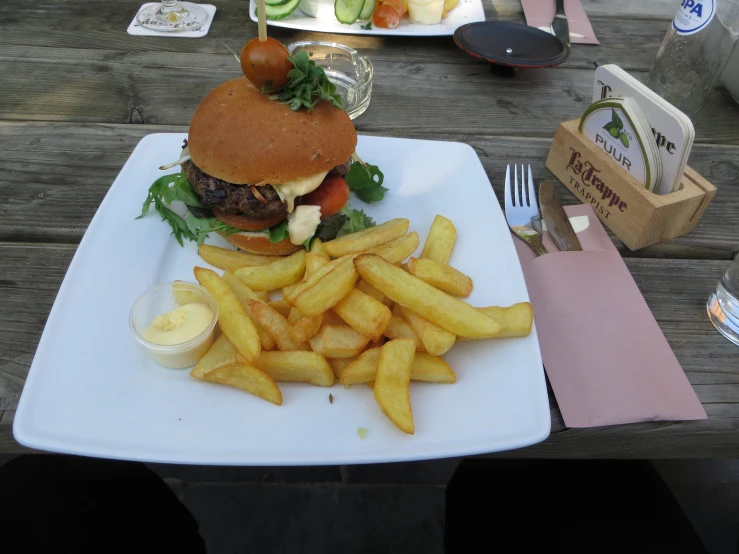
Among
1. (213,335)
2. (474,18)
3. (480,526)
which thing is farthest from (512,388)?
(474,18)

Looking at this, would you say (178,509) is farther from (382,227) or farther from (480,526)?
(382,227)

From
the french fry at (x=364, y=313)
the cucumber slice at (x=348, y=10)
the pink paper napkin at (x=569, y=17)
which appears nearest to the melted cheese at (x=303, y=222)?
the french fry at (x=364, y=313)

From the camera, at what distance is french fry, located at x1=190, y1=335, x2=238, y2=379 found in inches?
60.3

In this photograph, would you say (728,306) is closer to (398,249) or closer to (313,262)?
(398,249)

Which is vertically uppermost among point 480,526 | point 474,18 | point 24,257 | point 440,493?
point 474,18

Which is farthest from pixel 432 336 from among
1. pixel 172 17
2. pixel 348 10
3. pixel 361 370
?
pixel 172 17

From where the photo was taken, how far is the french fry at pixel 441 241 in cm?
188

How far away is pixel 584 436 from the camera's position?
1.41 meters

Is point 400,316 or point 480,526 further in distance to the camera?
point 480,526

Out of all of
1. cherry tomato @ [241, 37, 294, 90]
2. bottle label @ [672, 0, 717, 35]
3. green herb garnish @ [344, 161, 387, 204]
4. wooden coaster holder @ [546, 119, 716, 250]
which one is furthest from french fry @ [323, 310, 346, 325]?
bottle label @ [672, 0, 717, 35]

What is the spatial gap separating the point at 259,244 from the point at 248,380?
78 centimetres

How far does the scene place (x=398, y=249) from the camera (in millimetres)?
1849

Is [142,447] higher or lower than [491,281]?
lower

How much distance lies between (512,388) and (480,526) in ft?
2.51
